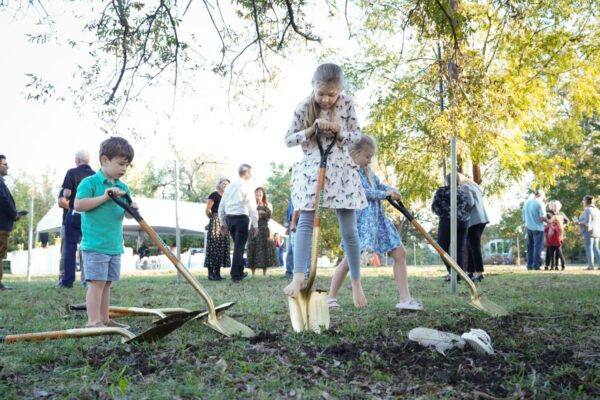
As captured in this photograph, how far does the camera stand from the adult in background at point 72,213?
841 cm

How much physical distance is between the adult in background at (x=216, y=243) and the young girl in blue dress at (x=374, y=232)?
533 centimetres

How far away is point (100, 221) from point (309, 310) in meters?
1.60

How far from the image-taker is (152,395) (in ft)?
8.03

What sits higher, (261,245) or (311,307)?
(261,245)

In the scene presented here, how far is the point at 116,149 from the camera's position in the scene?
4.28m

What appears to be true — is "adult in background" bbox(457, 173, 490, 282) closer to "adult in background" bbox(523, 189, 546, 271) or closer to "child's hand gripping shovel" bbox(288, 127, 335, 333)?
"adult in background" bbox(523, 189, 546, 271)

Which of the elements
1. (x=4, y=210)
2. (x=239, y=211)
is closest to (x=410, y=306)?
(x=239, y=211)

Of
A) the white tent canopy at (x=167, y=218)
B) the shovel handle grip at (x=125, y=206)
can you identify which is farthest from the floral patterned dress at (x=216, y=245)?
the white tent canopy at (x=167, y=218)

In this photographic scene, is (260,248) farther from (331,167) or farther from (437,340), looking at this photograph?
(437,340)

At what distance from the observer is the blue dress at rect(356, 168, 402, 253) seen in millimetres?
5398

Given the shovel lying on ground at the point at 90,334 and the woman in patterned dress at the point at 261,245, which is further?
the woman in patterned dress at the point at 261,245

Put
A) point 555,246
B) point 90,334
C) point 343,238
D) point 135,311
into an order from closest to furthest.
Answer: point 90,334 → point 135,311 → point 343,238 → point 555,246

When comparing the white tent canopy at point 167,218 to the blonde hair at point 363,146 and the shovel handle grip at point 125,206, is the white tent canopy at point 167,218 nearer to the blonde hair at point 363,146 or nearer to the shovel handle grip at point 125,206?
the blonde hair at point 363,146

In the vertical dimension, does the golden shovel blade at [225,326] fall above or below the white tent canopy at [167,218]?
below
